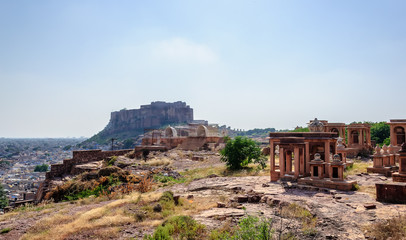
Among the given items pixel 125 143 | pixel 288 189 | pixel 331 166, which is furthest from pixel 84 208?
pixel 125 143

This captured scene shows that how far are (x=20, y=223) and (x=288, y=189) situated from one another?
394 inches

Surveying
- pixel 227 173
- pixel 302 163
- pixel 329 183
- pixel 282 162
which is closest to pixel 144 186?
pixel 227 173

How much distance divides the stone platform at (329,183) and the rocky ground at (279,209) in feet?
1.56

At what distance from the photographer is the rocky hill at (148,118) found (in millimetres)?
133125

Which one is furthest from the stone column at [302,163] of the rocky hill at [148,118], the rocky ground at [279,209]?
the rocky hill at [148,118]

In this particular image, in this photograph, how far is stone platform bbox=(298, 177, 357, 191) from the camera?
10.8 metres

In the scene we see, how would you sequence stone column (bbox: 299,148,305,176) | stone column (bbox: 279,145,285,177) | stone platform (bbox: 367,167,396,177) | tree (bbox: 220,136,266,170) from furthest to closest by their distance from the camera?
tree (bbox: 220,136,266,170), stone platform (bbox: 367,167,396,177), stone column (bbox: 279,145,285,177), stone column (bbox: 299,148,305,176)

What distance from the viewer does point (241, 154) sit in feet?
61.6

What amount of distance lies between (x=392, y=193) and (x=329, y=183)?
108 inches

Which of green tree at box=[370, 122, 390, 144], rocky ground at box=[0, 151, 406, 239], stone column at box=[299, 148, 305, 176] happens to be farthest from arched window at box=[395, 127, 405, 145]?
green tree at box=[370, 122, 390, 144]

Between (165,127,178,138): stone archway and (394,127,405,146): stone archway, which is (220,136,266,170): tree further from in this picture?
(165,127,178,138): stone archway

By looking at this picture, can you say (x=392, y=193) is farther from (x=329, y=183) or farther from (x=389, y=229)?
(x=389, y=229)

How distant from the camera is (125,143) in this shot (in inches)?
3957

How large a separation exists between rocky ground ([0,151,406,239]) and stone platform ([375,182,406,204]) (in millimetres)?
366
